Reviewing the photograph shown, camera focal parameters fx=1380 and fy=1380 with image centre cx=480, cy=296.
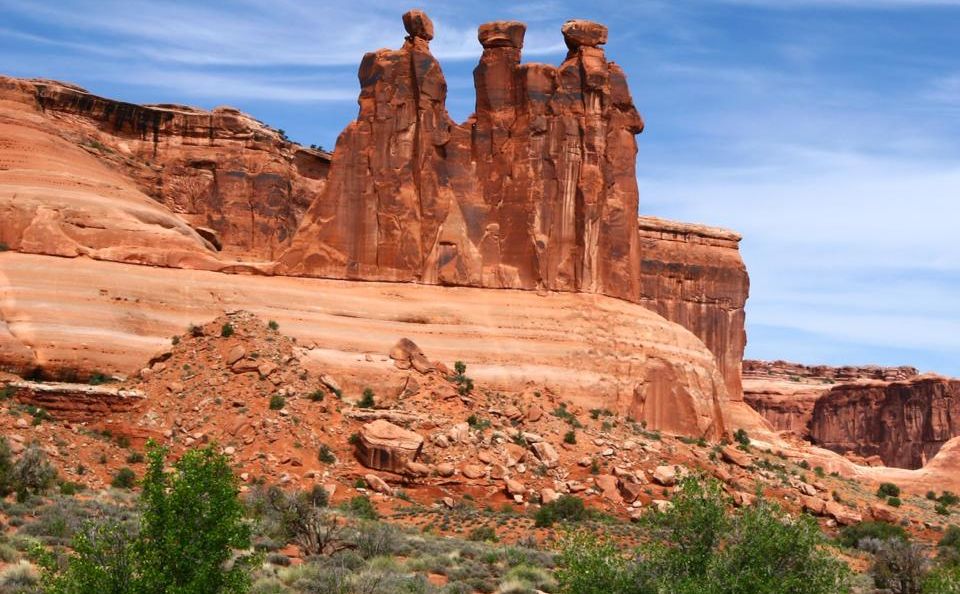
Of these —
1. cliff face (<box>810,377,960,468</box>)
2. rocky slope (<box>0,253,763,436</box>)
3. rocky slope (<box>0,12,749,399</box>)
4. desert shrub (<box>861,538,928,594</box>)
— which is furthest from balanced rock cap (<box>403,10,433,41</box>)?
cliff face (<box>810,377,960,468</box>)

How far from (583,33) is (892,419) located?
63.5m

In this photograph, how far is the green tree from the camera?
70.0 ft

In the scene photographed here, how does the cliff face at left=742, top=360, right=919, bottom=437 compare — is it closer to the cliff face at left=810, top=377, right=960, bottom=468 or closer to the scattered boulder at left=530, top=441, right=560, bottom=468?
the cliff face at left=810, top=377, right=960, bottom=468

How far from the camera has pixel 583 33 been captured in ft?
199

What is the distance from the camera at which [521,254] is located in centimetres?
5909

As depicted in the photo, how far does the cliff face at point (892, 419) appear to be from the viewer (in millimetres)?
108875

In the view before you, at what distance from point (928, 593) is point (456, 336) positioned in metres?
30.9

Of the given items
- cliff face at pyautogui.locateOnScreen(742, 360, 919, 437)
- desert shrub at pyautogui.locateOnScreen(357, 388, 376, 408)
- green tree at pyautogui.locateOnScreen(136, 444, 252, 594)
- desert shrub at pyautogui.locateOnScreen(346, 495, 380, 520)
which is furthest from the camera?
cliff face at pyautogui.locateOnScreen(742, 360, 919, 437)

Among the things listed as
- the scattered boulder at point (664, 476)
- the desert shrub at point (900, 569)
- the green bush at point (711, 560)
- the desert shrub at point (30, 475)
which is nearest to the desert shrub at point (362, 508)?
the desert shrub at point (30, 475)

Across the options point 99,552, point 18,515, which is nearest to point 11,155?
point 18,515

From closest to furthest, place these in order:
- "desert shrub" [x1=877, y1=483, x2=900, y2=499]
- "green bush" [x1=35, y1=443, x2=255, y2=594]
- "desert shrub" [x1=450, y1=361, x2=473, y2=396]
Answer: "green bush" [x1=35, y1=443, x2=255, y2=594] < "desert shrub" [x1=450, y1=361, x2=473, y2=396] < "desert shrub" [x1=877, y1=483, x2=900, y2=499]

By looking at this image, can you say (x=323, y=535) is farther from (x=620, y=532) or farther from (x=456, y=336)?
(x=456, y=336)

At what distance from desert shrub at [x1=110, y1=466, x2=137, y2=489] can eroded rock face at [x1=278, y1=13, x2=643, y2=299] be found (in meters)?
18.1

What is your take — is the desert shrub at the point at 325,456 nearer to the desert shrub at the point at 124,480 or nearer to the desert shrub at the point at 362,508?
the desert shrub at the point at 362,508
